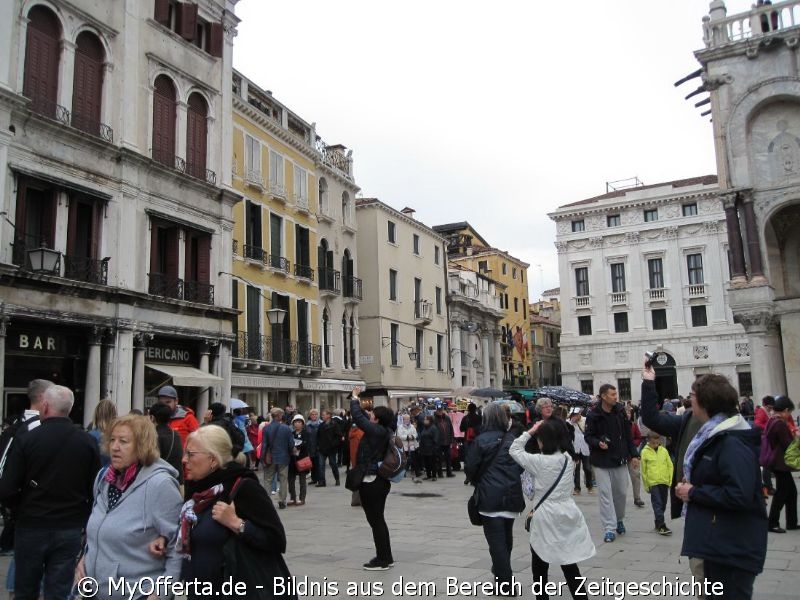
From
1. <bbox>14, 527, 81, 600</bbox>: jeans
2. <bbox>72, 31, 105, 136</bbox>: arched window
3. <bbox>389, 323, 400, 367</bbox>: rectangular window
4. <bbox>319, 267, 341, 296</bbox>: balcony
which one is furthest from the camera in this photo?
<bbox>389, 323, 400, 367</bbox>: rectangular window

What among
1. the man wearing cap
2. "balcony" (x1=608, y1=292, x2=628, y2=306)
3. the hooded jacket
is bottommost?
the hooded jacket

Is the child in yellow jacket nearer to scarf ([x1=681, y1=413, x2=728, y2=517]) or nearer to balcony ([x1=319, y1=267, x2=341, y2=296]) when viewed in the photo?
scarf ([x1=681, y1=413, x2=728, y2=517])

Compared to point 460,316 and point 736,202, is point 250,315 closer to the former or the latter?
point 736,202

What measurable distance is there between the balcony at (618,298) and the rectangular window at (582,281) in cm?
189

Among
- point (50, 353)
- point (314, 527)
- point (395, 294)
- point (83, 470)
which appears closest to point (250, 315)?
point (50, 353)

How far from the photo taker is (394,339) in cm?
3850

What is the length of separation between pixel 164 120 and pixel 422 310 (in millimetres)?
22756

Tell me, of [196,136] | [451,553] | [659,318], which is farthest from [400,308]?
[451,553]

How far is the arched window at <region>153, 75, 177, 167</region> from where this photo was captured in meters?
20.4

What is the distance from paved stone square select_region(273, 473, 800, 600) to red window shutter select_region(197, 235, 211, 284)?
34.4 ft

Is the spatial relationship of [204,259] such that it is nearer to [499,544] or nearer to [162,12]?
[162,12]

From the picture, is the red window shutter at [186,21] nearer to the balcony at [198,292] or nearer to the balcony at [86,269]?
the balcony at [198,292]

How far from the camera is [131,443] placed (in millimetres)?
4121

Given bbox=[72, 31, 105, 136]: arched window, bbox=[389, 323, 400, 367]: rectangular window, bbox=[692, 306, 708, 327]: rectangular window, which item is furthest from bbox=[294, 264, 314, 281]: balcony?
bbox=[692, 306, 708, 327]: rectangular window
